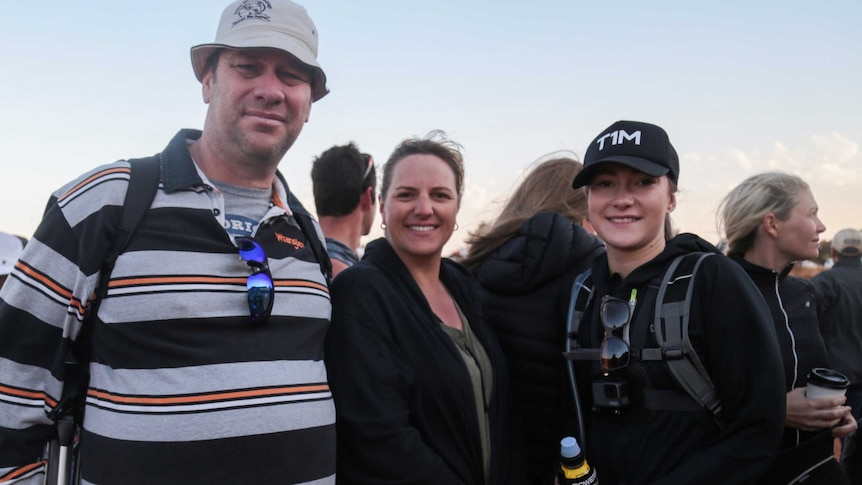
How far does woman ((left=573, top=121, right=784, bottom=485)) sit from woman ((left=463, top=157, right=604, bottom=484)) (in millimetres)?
263

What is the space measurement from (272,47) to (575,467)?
2.07m

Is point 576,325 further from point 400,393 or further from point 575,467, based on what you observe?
point 400,393

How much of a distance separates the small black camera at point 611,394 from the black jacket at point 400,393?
481mm

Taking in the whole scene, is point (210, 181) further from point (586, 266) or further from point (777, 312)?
point (777, 312)

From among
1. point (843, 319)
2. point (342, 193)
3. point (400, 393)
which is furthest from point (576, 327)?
point (843, 319)

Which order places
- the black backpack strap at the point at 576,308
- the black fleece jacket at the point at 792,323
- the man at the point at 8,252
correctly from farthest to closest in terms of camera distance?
the man at the point at 8,252, the black fleece jacket at the point at 792,323, the black backpack strap at the point at 576,308

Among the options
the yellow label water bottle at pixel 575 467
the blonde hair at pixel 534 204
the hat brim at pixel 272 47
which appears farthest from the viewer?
the blonde hair at pixel 534 204

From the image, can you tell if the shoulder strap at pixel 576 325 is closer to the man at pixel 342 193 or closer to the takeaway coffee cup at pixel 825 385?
the takeaway coffee cup at pixel 825 385

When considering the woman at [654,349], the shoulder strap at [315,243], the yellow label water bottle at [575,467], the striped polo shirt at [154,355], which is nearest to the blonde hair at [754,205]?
the woman at [654,349]

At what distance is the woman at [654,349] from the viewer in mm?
2256

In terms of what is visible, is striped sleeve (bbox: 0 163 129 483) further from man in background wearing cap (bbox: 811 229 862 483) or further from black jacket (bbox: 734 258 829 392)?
man in background wearing cap (bbox: 811 229 862 483)

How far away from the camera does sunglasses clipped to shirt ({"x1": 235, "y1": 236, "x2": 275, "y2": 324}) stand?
227 cm

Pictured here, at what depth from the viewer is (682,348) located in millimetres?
2305

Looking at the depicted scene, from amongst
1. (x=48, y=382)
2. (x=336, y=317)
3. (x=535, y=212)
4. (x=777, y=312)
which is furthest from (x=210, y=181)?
(x=777, y=312)
